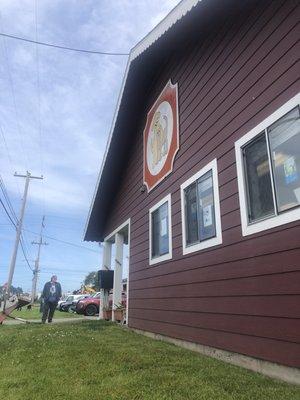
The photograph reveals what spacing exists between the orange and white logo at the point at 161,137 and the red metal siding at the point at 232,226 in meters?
0.31

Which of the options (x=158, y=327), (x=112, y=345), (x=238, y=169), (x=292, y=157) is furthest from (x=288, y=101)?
(x=158, y=327)

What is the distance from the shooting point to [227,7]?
22.1ft

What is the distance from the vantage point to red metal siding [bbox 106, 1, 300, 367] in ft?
15.4

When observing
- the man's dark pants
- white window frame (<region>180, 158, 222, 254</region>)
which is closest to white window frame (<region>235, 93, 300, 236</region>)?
white window frame (<region>180, 158, 222, 254</region>)

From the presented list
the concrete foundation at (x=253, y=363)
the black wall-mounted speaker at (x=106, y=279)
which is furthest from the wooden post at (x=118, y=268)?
the concrete foundation at (x=253, y=363)

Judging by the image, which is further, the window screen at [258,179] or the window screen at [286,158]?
the window screen at [258,179]

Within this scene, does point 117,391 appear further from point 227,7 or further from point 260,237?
point 227,7

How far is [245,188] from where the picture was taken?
5562mm

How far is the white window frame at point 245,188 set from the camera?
4.62 metres

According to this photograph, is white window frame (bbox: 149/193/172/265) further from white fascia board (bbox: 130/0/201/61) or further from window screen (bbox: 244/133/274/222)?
white fascia board (bbox: 130/0/201/61)

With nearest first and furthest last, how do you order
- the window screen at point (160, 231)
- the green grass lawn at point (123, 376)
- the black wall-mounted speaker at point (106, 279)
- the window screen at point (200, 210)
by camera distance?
the green grass lawn at point (123, 376), the window screen at point (200, 210), the window screen at point (160, 231), the black wall-mounted speaker at point (106, 279)

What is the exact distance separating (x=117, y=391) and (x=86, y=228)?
11.6 m

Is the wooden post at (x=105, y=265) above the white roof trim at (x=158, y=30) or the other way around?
the other way around

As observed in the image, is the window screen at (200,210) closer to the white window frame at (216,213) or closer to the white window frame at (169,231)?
the white window frame at (216,213)
